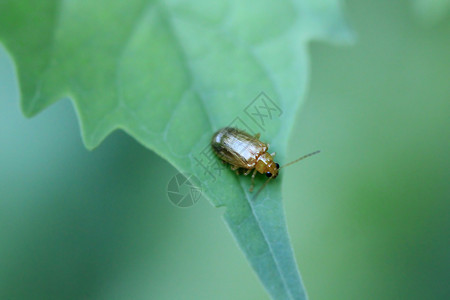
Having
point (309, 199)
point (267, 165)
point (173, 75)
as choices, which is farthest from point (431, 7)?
point (173, 75)

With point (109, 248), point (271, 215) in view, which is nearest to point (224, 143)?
point (271, 215)

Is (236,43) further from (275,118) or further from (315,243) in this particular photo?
(315,243)

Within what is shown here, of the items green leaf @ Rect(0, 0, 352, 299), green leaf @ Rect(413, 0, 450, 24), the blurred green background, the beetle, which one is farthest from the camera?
the blurred green background

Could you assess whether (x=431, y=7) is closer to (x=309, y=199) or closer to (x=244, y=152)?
(x=244, y=152)

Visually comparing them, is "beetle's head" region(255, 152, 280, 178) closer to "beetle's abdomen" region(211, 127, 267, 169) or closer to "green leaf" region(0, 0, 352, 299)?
"beetle's abdomen" region(211, 127, 267, 169)

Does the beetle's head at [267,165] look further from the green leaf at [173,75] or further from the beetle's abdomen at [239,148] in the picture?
the green leaf at [173,75]

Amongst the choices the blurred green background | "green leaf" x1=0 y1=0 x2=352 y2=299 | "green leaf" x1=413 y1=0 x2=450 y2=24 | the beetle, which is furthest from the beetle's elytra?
"green leaf" x1=413 y1=0 x2=450 y2=24

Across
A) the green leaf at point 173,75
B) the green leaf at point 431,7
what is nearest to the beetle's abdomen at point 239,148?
the green leaf at point 173,75
